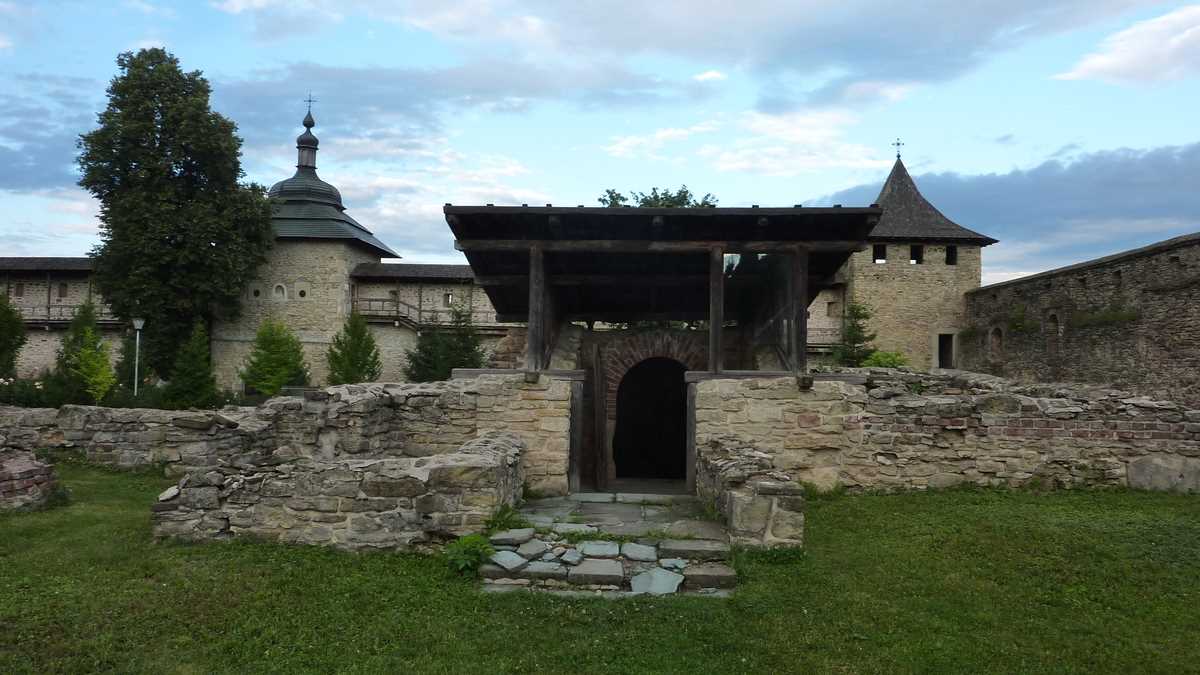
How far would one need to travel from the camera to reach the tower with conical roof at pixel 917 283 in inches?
1318

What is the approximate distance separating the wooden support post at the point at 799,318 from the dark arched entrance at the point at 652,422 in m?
5.40

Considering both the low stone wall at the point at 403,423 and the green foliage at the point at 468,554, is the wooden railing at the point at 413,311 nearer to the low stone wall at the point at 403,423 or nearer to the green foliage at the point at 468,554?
the low stone wall at the point at 403,423

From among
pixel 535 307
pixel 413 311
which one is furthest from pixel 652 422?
pixel 413 311

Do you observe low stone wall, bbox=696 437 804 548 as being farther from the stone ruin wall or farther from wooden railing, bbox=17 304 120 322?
wooden railing, bbox=17 304 120 322

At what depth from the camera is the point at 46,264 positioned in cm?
3819

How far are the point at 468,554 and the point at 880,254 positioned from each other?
33041mm

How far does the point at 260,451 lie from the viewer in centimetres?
991

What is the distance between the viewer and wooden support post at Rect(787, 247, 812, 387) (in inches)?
347

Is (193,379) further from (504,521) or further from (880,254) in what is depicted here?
(880,254)

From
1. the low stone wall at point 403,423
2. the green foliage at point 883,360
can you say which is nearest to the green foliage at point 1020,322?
the green foliage at point 883,360

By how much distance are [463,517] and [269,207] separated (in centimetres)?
3230

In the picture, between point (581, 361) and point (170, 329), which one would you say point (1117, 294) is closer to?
point (581, 361)

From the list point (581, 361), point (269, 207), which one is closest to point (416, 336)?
point (269, 207)

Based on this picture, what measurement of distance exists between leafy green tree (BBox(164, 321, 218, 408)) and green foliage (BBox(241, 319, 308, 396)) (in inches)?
127
